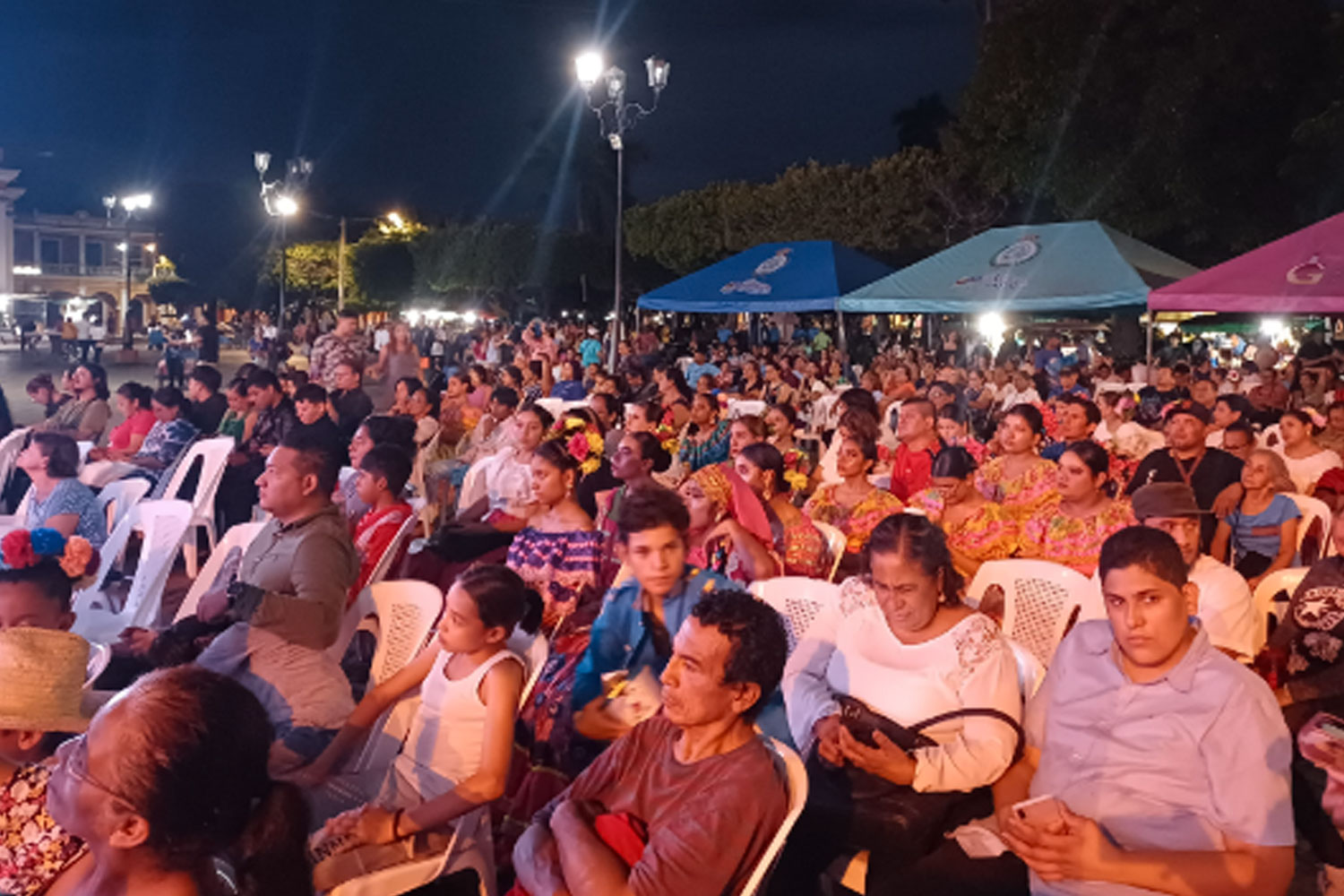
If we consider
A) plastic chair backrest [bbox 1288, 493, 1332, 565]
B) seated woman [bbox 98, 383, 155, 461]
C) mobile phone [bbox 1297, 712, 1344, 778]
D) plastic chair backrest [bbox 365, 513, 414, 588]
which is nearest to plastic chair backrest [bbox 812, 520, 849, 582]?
plastic chair backrest [bbox 365, 513, 414, 588]

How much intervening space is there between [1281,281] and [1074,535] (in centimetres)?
301

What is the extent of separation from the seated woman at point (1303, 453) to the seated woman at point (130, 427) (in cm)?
765

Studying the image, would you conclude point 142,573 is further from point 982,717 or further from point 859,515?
point 982,717

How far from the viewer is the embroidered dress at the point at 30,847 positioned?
7.43 ft

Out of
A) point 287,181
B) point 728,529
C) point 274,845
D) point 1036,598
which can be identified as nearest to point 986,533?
point 1036,598

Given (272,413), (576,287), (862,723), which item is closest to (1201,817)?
(862,723)

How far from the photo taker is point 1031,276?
10406 mm

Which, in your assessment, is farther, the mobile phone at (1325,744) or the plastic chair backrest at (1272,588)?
the plastic chair backrest at (1272,588)

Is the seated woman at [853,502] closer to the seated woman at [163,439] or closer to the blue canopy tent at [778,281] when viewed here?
the seated woman at [163,439]

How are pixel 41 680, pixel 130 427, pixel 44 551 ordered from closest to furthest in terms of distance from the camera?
pixel 41 680 < pixel 44 551 < pixel 130 427

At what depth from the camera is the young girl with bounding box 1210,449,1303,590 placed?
5781 mm

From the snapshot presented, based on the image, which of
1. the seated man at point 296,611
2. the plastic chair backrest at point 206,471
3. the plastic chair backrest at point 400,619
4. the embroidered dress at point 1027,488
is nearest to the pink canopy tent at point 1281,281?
the embroidered dress at point 1027,488

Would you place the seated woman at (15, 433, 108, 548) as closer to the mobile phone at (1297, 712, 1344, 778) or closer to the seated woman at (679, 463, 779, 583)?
the seated woman at (679, 463, 779, 583)

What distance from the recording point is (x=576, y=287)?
46031mm
